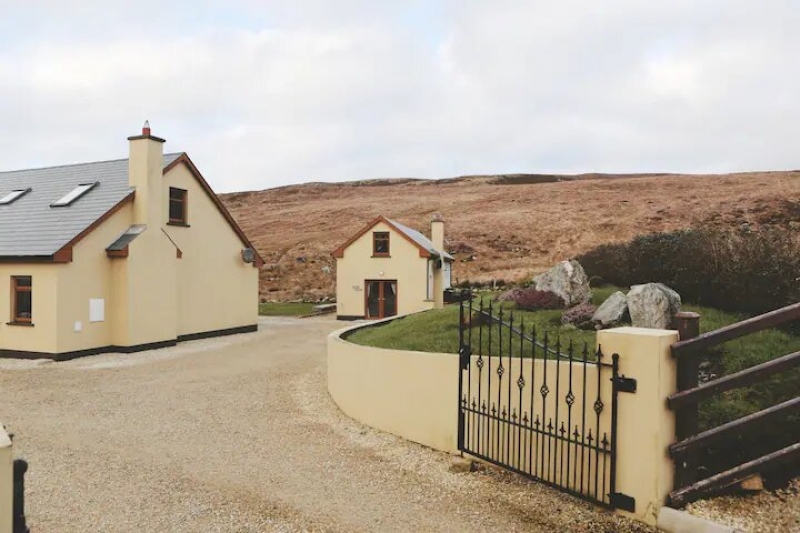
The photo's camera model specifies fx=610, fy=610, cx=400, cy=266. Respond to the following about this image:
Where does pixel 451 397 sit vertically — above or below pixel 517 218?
below

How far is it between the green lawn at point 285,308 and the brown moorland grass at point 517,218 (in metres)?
2.42

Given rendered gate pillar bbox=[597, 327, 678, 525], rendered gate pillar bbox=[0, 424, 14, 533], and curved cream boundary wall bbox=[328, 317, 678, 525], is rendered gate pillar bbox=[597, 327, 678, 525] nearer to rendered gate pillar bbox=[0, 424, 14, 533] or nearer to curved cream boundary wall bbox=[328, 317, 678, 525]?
curved cream boundary wall bbox=[328, 317, 678, 525]

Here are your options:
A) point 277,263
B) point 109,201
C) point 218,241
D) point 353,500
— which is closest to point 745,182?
point 277,263

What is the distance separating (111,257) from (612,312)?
15.2m

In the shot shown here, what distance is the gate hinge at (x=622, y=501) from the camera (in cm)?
605

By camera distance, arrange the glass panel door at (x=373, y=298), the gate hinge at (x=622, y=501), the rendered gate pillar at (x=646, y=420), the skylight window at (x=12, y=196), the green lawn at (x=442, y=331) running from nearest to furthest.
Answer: the rendered gate pillar at (x=646, y=420) → the gate hinge at (x=622, y=501) → the green lawn at (x=442, y=331) → the skylight window at (x=12, y=196) → the glass panel door at (x=373, y=298)

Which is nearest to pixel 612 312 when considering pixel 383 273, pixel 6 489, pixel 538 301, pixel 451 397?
pixel 538 301

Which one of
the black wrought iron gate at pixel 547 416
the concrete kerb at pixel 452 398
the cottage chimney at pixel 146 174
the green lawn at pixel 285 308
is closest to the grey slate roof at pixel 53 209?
the cottage chimney at pixel 146 174

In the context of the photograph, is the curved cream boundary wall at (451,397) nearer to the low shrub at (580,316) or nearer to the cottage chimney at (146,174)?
the low shrub at (580,316)

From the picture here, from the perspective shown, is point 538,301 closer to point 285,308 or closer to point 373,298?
point 373,298

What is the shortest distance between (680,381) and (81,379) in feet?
44.4

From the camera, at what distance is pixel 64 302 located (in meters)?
17.6

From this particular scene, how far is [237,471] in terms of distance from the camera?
7.86 metres

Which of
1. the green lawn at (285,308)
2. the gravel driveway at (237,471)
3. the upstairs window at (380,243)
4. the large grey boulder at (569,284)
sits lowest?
the green lawn at (285,308)
